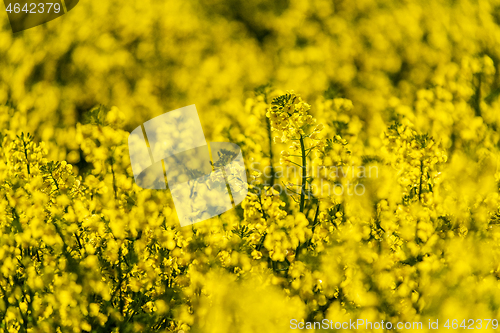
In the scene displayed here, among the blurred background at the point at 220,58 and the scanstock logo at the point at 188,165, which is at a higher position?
the blurred background at the point at 220,58

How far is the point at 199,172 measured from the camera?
7.88 feet

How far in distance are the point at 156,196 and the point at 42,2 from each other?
2.32 m

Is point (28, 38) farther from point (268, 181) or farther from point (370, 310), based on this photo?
point (370, 310)

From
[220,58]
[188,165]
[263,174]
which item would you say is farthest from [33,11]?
[263,174]

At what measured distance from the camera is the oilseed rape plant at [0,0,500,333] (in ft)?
7.66

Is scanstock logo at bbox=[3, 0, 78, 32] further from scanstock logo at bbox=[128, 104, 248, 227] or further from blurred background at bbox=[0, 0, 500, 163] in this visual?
scanstock logo at bbox=[128, 104, 248, 227]

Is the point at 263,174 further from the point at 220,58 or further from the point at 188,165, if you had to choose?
the point at 220,58

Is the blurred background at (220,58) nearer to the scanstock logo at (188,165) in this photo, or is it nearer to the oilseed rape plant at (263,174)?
the oilseed rape plant at (263,174)

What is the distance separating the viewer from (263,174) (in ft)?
8.00

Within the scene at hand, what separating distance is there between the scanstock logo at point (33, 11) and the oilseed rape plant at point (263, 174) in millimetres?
131

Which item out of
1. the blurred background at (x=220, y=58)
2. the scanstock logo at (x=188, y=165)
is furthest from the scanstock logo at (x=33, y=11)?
the scanstock logo at (x=188, y=165)

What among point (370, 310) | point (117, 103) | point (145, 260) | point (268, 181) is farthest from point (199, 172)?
point (370, 310)

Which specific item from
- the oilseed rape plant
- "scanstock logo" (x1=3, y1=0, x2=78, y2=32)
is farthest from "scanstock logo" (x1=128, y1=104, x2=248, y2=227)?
"scanstock logo" (x1=3, y1=0, x2=78, y2=32)

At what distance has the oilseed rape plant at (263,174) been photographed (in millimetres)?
2334
